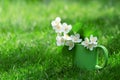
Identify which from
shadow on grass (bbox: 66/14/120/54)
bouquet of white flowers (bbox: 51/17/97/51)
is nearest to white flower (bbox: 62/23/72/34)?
bouquet of white flowers (bbox: 51/17/97/51)

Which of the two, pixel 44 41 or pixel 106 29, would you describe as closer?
pixel 44 41

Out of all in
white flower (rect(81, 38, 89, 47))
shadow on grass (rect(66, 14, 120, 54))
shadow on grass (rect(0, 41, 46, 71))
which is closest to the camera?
white flower (rect(81, 38, 89, 47))

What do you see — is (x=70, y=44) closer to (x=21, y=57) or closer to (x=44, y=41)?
(x=21, y=57)

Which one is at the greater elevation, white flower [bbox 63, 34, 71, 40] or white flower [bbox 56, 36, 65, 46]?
white flower [bbox 63, 34, 71, 40]

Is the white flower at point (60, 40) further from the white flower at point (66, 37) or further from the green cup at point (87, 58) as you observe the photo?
the green cup at point (87, 58)

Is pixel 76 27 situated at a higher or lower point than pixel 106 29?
lower

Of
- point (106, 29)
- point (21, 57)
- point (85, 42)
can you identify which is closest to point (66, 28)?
point (85, 42)

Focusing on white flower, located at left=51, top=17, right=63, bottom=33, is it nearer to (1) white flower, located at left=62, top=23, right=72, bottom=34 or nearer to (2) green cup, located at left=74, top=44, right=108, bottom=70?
(1) white flower, located at left=62, top=23, right=72, bottom=34

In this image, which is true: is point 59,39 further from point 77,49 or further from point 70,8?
point 70,8

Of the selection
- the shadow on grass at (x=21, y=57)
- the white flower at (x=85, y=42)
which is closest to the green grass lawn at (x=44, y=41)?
the shadow on grass at (x=21, y=57)
